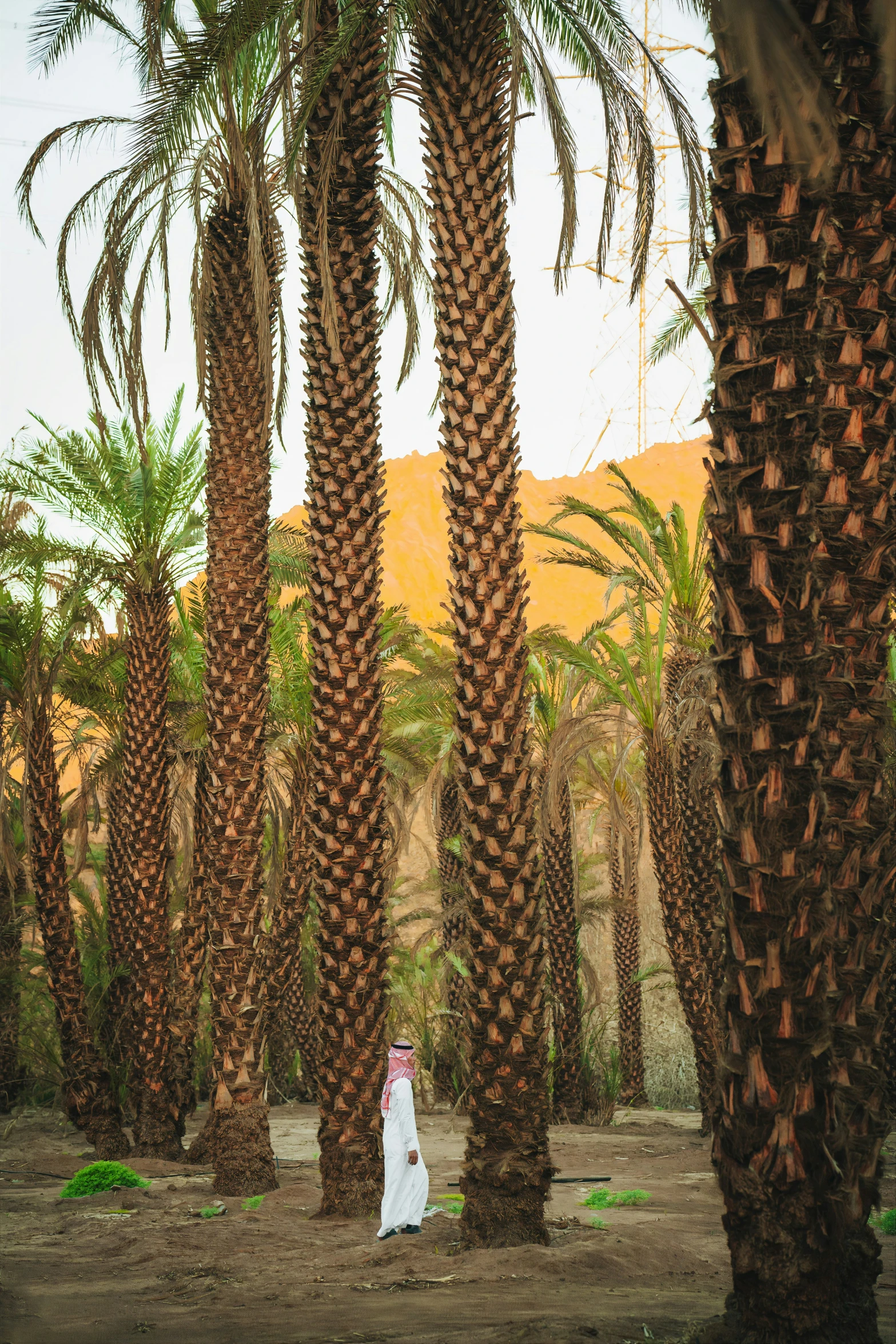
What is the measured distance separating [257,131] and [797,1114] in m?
6.93

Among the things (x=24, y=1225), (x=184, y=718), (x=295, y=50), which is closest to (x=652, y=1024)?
(x=184, y=718)

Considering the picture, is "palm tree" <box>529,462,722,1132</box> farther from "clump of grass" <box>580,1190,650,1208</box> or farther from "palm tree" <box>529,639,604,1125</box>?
"clump of grass" <box>580,1190,650,1208</box>

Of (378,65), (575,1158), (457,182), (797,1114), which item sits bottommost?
(575,1158)

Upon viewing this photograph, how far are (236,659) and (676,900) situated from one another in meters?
8.35

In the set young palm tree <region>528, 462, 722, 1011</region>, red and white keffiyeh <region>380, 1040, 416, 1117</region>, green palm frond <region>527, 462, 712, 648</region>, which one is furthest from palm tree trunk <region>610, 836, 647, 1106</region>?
red and white keffiyeh <region>380, 1040, 416, 1117</region>

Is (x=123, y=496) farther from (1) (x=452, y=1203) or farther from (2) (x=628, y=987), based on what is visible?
(2) (x=628, y=987)

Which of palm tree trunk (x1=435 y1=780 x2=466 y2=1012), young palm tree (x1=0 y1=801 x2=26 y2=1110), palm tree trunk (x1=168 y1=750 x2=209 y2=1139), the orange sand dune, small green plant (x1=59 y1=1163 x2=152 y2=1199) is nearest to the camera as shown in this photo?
small green plant (x1=59 y1=1163 x2=152 y2=1199)

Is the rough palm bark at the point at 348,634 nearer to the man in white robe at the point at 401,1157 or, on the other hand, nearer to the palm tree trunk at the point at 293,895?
the man in white robe at the point at 401,1157

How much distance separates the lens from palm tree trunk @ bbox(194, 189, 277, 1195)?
35.8ft

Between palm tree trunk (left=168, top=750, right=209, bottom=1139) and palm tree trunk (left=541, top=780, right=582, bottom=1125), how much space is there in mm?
7156

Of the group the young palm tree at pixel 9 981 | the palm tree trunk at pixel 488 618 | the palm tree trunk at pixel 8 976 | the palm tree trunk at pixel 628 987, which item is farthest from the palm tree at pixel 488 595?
the palm tree trunk at pixel 628 987

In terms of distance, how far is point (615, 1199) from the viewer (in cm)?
1058

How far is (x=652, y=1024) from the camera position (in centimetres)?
4188

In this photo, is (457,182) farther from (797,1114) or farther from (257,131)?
(797,1114)
